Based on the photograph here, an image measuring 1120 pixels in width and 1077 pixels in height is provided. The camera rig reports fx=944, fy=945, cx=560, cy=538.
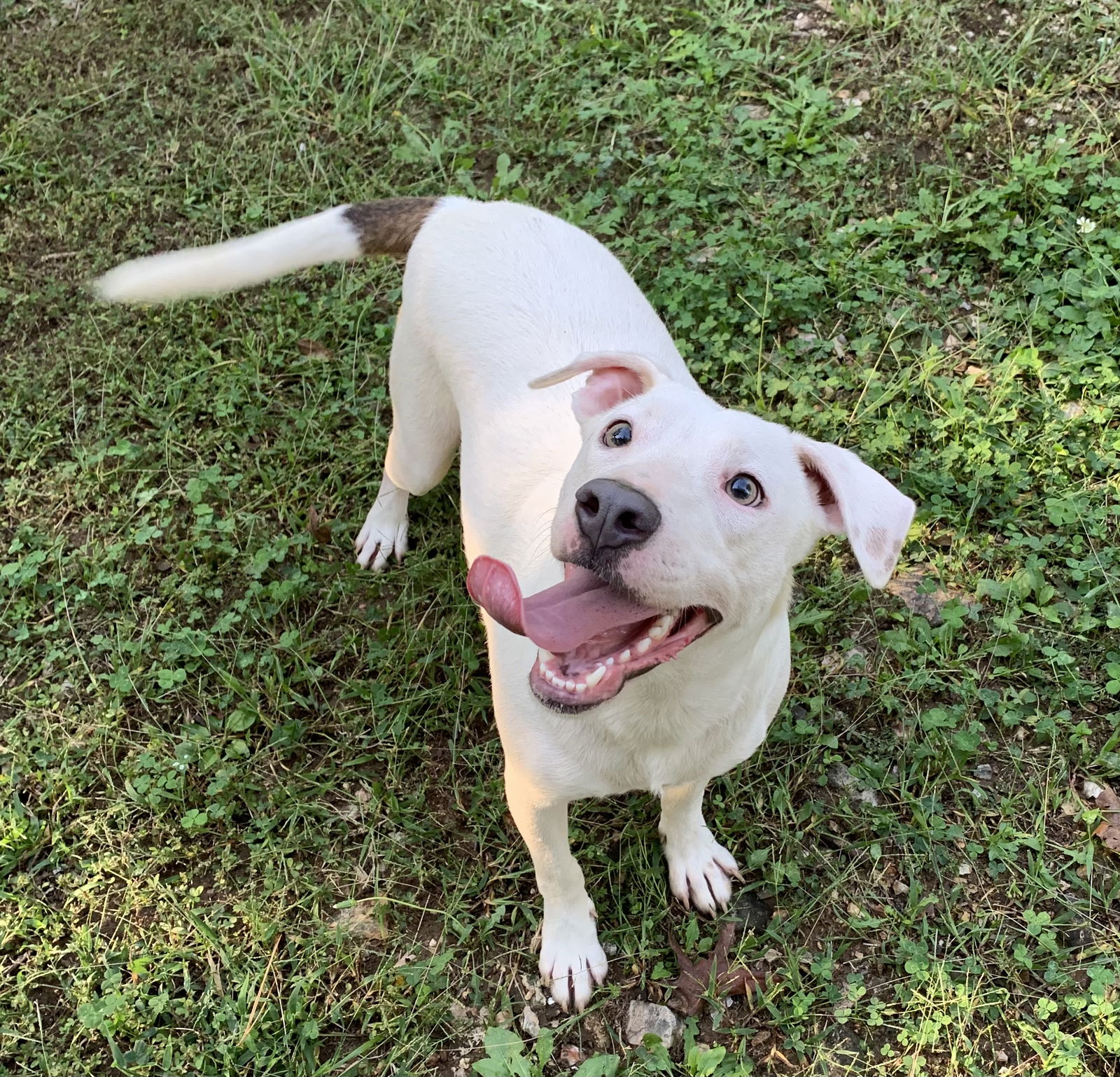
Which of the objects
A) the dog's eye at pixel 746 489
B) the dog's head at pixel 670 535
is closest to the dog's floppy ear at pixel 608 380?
the dog's head at pixel 670 535

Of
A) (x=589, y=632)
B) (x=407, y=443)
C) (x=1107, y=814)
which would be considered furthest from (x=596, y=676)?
(x=1107, y=814)

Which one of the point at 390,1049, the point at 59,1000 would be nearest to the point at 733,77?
the point at 390,1049

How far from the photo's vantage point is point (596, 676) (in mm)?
2322

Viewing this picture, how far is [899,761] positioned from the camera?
3848 millimetres

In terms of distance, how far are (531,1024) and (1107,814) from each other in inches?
92.8

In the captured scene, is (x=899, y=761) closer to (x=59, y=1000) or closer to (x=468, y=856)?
(x=468, y=856)

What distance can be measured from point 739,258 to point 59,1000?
4562 mm

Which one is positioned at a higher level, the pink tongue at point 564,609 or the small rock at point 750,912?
the pink tongue at point 564,609

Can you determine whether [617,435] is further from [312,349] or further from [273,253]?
[312,349]

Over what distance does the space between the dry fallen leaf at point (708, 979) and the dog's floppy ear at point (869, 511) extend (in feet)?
5.95

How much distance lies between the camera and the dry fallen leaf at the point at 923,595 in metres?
4.18

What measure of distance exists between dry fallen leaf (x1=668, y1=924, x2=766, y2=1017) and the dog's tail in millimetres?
3012

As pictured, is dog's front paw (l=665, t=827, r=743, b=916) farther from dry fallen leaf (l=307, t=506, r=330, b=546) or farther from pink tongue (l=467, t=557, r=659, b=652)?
dry fallen leaf (l=307, t=506, r=330, b=546)

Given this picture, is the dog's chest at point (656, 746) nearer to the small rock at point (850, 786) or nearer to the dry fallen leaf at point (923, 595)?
the small rock at point (850, 786)
